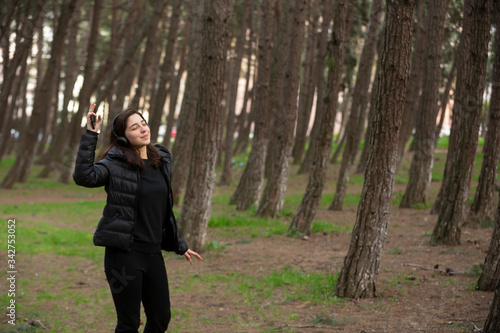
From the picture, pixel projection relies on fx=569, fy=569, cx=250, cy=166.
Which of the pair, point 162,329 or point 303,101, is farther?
point 303,101

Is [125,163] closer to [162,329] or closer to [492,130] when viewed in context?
[162,329]

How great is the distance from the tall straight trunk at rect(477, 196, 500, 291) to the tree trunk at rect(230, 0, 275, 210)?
810 centimetres

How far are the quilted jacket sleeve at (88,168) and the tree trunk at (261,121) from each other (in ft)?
33.7

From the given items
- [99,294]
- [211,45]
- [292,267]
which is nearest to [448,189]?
[292,267]

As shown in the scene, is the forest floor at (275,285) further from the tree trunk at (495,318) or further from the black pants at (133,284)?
the black pants at (133,284)

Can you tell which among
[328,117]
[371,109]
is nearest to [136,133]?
[328,117]

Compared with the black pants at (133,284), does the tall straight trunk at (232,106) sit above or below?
above

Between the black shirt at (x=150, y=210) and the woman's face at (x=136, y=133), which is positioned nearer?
the black shirt at (x=150, y=210)

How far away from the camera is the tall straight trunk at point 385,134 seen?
6.37 metres

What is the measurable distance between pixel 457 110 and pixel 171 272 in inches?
270

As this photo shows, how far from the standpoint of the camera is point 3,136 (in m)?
20.8

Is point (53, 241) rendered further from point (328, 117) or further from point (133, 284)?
point (133, 284)

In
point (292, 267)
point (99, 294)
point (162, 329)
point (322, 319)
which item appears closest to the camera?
point (162, 329)

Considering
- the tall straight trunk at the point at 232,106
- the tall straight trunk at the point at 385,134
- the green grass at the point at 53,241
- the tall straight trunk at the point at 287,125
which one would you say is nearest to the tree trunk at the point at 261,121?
the tall straight trunk at the point at 287,125
